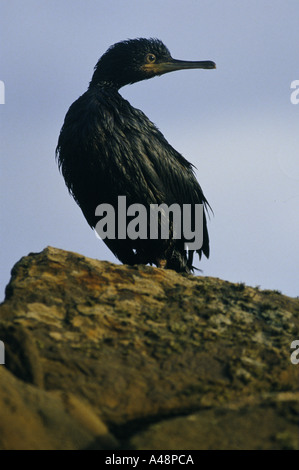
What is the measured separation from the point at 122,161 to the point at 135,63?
1.84 meters

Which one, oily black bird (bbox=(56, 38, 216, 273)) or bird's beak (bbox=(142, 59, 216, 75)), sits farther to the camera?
bird's beak (bbox=(142, 59, 216, 75))

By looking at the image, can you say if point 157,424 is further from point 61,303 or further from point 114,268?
point 114,268

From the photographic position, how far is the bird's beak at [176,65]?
27.1ft

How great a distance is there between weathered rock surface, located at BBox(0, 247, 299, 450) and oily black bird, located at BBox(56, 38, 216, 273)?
201 centimetres

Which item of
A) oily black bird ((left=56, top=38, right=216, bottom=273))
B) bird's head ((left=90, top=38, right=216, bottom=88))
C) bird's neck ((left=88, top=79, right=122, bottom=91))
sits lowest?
oily black bird ((left=56, top=38, right=216, bottom=273))

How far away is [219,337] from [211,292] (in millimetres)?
764

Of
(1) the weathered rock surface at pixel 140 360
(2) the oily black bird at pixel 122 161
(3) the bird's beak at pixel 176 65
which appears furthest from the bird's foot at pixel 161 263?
(3) the bird's beak at pixel 176 65

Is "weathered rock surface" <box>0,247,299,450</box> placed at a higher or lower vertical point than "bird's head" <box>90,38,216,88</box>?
lower

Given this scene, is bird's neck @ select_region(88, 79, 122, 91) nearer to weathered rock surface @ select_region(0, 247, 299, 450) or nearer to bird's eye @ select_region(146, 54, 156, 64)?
bird's eye @ select_region(146, 54, 156, 64)

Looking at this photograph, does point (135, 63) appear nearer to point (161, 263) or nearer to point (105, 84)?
point (105, 84)

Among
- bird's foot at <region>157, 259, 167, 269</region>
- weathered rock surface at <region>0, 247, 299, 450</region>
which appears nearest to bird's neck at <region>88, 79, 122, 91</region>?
bird's foot at <region>157, 259, 167, 269</region>

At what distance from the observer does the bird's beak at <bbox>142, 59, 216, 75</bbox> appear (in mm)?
8250

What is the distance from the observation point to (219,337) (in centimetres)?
405

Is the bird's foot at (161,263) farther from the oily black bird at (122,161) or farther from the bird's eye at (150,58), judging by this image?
the bird's eye at (150,58)
